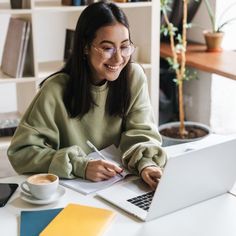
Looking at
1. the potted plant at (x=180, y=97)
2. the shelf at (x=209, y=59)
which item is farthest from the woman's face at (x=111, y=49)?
the potted plant at (x=180, y=97)

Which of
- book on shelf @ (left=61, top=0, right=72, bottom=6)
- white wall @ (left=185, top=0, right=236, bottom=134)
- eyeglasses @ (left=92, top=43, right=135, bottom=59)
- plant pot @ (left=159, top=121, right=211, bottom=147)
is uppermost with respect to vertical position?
book on shelf @ (left=61, top=0, right=72, bottom=6)

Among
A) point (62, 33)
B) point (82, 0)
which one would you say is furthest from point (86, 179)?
point (62, 33)

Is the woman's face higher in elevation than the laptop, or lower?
higher

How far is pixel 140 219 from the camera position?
130 cm

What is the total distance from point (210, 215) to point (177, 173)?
0.18 metres

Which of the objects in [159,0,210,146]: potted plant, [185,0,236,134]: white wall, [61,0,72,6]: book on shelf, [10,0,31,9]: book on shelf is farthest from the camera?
[185,0,236,134]: white wall

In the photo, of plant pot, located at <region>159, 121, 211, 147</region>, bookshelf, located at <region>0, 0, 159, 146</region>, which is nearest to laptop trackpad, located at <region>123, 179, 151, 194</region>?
bookshelf, located at <region>0, 0, 159, 146</region>

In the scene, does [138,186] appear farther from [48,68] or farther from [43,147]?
[48,68]

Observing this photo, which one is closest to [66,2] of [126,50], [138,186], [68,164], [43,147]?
[126,50]

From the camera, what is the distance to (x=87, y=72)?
178 centimetres

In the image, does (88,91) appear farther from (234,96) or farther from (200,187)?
(234,96)

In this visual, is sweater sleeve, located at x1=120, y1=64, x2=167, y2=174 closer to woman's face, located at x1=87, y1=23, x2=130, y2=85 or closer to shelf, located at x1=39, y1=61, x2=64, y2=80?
woman's face, located at x1=87, y1=23, x2=130, y2=85

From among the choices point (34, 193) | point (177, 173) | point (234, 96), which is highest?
point (177, 173)

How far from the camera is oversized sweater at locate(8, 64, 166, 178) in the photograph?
160 centimetres
